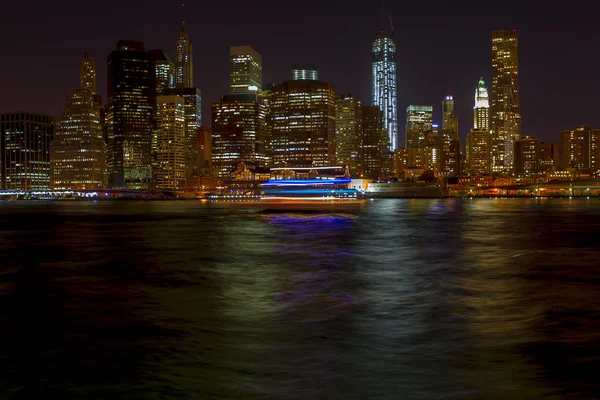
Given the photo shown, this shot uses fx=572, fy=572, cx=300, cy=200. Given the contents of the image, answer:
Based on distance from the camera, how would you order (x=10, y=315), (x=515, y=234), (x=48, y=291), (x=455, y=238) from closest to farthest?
(x=10, y=315), (x=48, y=291), (x=455, y=238), (x=515, y=234)

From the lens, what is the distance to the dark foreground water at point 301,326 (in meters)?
Result: 11.2

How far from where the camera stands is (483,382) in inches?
440

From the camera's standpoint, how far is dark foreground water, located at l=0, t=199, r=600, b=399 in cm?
1118

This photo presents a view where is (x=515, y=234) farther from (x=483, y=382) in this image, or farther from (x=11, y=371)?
(x=11, y=371)

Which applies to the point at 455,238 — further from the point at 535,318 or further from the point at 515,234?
the point at 535,318

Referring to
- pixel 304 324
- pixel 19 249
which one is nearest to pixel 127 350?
pixel 304 324

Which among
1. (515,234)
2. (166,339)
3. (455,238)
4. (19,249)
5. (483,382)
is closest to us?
(483,382)

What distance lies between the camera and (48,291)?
23.0 m

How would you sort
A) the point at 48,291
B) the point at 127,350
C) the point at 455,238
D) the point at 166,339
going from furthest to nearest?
the point at 455,238, the point at 48,291, the point at 166,339, the point at 127,350

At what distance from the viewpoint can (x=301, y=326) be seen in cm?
1617

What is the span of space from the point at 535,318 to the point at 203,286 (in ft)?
42.8

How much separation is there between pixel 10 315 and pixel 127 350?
6.82 metres

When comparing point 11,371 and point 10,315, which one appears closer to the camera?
point 11,371

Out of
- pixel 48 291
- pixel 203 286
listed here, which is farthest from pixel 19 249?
pixel 203 286
